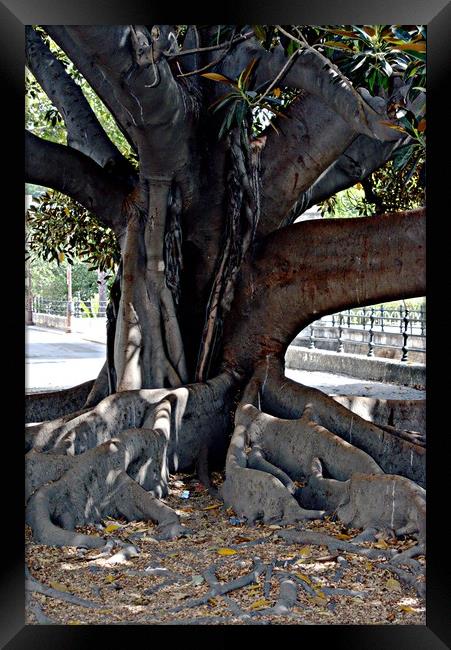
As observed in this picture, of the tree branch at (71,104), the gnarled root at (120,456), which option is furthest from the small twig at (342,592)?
the tree branch at (71,104)

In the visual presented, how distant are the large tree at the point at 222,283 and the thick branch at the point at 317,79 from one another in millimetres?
13

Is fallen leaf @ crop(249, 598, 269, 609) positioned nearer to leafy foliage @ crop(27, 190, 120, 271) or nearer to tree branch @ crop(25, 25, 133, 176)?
tree branch @ crop(25, 25, 133, 176)

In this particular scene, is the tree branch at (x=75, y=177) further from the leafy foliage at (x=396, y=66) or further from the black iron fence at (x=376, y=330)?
the black iron fence at (x=376, y=330)

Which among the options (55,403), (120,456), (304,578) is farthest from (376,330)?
(304,578)

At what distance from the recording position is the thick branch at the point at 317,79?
13.0 ft

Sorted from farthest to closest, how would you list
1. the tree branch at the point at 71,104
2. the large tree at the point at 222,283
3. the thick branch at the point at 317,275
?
the tree branch at the point at 71,104 → the thick branch at the point at 317,275 → the large tree at the point at 222,283

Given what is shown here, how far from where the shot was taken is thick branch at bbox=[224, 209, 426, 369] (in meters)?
5.15

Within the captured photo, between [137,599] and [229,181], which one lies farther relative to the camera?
[229,181]

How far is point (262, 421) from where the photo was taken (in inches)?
205

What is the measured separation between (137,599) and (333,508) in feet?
4.50

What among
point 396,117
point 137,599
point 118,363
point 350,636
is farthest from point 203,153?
point 350,636

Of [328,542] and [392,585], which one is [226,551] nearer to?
[328,542]

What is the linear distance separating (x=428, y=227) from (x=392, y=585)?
6.07 ft

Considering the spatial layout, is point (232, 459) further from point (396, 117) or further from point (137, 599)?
point (396, 117)
